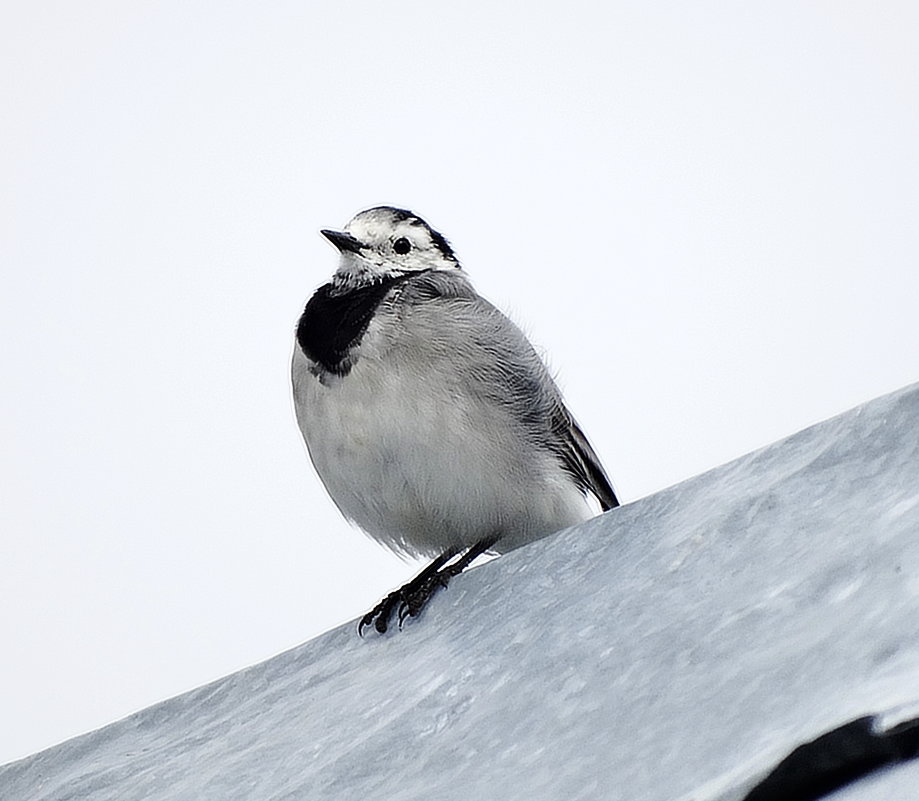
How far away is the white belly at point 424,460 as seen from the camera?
12.3ft

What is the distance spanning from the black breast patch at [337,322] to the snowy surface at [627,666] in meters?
1.18

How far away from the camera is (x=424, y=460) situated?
375 cm

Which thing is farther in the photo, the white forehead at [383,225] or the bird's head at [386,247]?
the white forehead at [383,225]

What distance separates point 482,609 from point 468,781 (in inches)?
23.8

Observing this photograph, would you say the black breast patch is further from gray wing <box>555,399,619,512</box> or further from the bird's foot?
the bird's foot

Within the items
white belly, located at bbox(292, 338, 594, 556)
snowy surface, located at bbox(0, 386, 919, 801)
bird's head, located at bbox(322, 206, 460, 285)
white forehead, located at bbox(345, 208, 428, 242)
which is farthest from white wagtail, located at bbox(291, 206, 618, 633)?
snowy surface, located at bbox(0, 386, 919, 801)

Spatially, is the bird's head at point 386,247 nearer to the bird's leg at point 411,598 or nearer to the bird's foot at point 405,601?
the bird's leg at point 411,598

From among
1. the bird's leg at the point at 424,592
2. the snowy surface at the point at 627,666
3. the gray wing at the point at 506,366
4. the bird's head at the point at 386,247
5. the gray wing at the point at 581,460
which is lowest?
the snowy surface at the point at 627,666

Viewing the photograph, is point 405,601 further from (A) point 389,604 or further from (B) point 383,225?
(B) point 383,225

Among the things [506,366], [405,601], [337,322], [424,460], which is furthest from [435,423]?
[405,601]

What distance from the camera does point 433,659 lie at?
246 cm

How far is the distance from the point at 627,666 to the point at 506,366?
6.86ft

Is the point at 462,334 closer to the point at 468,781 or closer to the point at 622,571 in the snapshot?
the point at 622,571

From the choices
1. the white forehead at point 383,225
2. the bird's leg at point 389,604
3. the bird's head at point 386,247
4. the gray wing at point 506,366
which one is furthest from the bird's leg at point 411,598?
the white forehead at point 383,225
